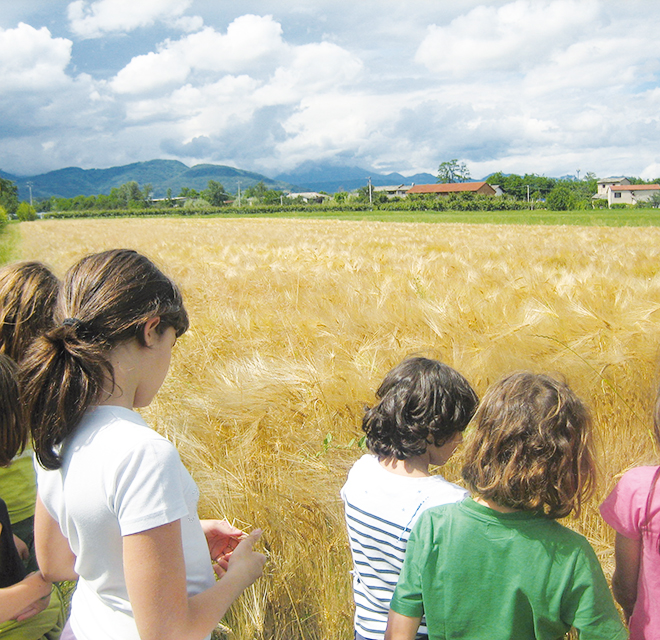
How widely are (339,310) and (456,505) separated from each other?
8.97ft

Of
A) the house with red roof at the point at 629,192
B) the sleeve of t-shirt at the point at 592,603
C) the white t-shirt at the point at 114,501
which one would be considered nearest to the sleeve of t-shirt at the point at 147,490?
the white t-shirt at the point at 114,501

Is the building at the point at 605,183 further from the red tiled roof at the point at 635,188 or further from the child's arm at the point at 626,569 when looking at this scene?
the child's arm at the point at 626,569

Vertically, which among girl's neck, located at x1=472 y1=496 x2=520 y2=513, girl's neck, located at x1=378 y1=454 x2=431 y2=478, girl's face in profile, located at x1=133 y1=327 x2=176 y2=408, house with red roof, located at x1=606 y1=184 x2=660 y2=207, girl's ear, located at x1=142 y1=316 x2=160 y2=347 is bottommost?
girl's neck, located at x1=378 y1=454 x2=431 y2=478

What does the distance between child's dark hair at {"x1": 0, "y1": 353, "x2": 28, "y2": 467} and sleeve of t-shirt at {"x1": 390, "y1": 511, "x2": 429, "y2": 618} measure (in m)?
0.97

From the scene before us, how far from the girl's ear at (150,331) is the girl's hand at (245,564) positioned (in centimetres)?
54

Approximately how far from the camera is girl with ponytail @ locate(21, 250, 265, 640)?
96 centimetres

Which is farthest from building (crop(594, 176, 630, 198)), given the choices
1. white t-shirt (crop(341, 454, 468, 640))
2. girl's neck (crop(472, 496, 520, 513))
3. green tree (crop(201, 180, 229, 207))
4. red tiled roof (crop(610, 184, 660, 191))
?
girl's neck (crop(472, 496, 520, 513))

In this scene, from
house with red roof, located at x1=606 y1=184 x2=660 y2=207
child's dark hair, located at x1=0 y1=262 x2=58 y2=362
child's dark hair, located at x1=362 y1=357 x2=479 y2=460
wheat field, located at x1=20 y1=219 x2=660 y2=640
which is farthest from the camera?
house with red roof, located at x1=606 y1=184 x2=660 y2=207

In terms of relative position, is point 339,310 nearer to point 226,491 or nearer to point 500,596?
point 226,491

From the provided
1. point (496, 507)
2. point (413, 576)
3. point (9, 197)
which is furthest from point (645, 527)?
point (9, 197)

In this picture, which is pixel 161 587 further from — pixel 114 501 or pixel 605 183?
pixel 605 183

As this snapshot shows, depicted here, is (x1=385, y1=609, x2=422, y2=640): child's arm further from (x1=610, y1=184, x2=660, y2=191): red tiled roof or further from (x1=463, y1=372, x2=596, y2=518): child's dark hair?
(x1=610, y1=184, x2=660, y2=191): red tiled roof

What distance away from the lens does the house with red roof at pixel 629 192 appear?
98100mm

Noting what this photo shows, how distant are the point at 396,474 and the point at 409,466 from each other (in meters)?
0.05
